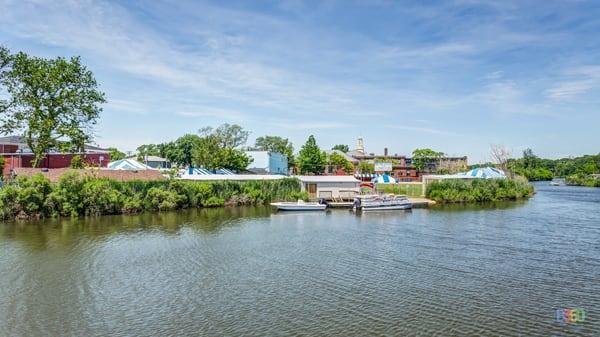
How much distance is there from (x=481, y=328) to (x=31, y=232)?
30.0m

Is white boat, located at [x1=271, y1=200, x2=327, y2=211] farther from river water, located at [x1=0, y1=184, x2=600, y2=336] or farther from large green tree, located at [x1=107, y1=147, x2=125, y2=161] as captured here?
large green tree, located at [x1=107, y1=147, x2=125, y2=161]

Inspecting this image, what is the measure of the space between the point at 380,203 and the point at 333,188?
7747 mm

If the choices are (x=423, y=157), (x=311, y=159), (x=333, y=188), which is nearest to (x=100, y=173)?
(x=333, y=188)

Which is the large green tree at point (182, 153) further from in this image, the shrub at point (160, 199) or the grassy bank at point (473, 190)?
the grassy bank at point (473, 190)

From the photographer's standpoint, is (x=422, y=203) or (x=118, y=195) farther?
(x=422, y=203)

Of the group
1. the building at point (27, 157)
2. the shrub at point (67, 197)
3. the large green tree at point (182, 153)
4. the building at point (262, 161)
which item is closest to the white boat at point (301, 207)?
the shrub at point (67, 197)

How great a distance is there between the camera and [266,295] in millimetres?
17484

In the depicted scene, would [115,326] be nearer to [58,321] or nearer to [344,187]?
[58,321]

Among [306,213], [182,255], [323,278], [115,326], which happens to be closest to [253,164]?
[306,213]

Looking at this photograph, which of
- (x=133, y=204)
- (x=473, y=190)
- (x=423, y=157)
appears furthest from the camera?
(x=423, y=157)

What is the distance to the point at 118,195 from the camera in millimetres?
43031

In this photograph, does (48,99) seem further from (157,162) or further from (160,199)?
(157,162)

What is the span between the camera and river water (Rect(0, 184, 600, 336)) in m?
14.6

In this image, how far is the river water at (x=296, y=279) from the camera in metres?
14.6
